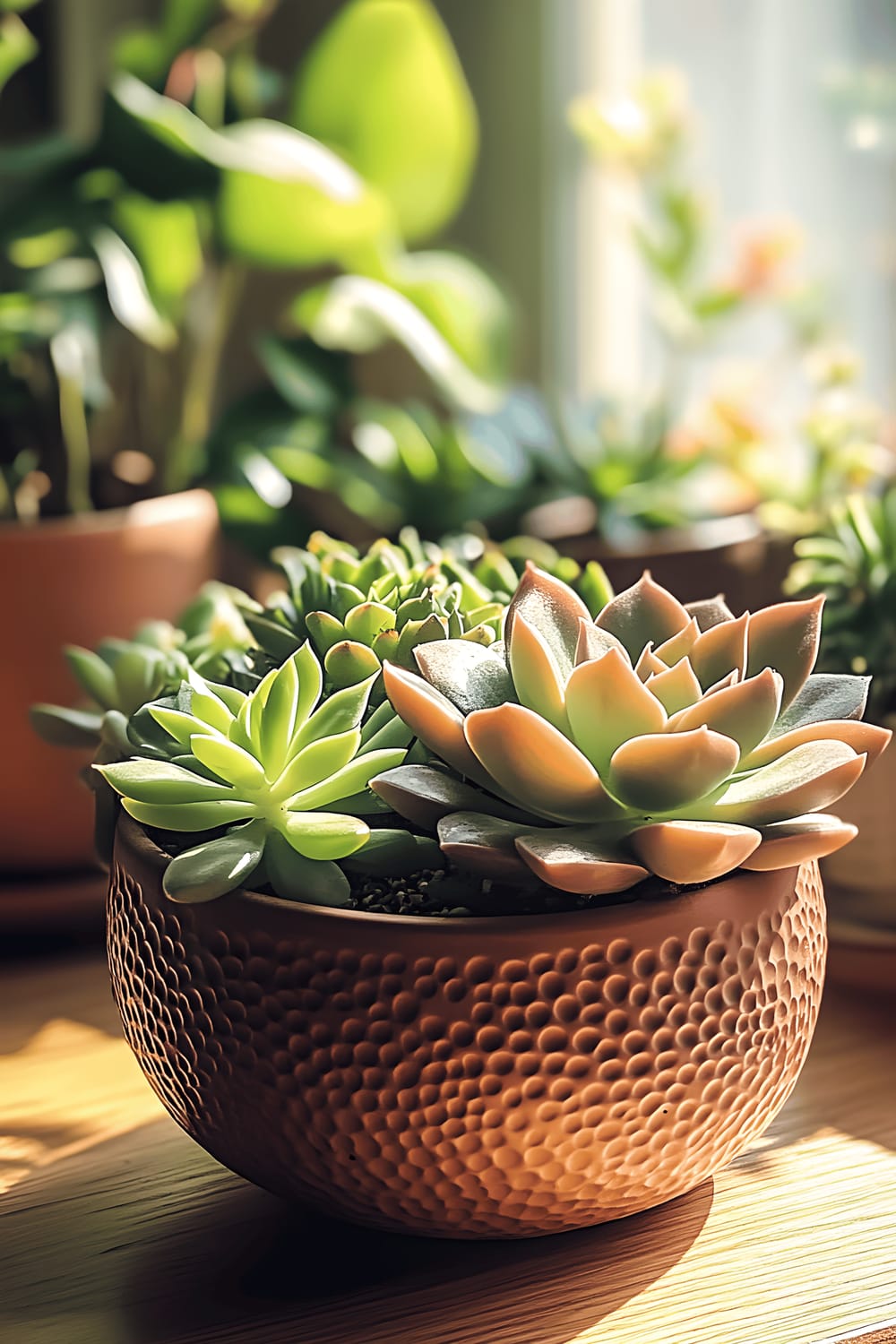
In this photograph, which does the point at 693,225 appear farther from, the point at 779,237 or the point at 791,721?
the point at 791,721

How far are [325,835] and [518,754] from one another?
54mm

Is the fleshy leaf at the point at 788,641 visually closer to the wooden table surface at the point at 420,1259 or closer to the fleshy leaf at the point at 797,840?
the fleshy leaf at the point at 797,840

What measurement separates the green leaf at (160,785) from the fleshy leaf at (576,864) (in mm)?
84

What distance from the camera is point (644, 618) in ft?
1.31

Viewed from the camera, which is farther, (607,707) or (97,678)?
(97,678)

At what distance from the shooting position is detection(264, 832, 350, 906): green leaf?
36cm

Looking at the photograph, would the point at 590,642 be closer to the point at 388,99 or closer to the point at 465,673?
the point at 465,673

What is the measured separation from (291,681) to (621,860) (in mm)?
95

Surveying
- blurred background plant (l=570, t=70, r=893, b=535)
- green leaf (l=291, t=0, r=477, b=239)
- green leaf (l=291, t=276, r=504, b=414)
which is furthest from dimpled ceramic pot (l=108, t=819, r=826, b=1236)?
green leaf (l=291, t=0, r=477, b=239)

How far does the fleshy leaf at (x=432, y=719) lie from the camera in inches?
13.7

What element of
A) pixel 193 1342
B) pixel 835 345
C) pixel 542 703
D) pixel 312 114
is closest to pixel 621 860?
pixel 542 703

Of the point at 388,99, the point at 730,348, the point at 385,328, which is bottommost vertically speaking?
the point at 730,348

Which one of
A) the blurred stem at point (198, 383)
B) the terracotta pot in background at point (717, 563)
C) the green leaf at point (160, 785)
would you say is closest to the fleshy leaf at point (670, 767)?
the green leaf at point (160, 785)

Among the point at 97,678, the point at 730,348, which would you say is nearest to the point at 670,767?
the point at 97,678
